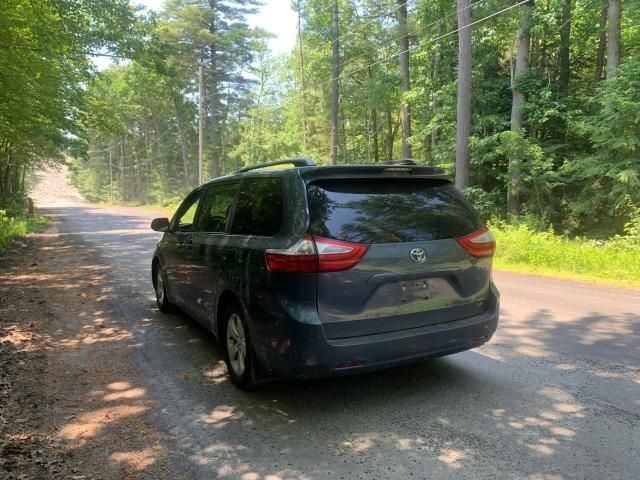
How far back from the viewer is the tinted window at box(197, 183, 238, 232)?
4.67 meters

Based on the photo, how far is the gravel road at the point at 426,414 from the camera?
114 inches

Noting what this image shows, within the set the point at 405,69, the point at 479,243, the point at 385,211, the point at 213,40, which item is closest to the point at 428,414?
the point at 479,243

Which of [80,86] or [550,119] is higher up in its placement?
[80,86]

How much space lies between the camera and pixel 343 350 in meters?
3.31

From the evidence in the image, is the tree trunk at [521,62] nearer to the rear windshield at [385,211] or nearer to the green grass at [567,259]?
the green grass at [567,259]

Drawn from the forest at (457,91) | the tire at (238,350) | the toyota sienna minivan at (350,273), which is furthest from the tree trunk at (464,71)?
the tire at (238,350)

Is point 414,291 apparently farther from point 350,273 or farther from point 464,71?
point 464,71

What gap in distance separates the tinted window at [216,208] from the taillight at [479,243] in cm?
223

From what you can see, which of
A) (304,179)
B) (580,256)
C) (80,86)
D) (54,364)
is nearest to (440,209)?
(304,179)

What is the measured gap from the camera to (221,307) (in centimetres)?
431

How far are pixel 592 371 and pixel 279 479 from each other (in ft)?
10.3

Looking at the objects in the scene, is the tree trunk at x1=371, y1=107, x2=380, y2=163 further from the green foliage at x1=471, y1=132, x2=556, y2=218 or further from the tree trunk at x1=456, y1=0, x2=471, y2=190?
the tree trunk at x1=456, y1=0, x2=471, y2=190

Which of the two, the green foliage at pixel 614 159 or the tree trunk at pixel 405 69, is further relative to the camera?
the tree trunk at pixel 405 69

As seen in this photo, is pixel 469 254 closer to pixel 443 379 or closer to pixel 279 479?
pixel 443 379
